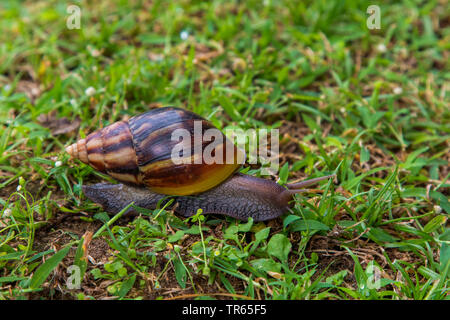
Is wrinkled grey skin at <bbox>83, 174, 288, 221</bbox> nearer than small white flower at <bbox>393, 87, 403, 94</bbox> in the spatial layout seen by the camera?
Yes

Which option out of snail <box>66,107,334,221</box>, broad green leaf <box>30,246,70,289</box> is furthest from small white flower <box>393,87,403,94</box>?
broad green leaf <box>30,246,70,289</box>

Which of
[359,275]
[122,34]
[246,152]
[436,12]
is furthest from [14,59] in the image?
[436,12]

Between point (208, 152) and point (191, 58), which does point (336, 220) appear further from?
point (191, 58)

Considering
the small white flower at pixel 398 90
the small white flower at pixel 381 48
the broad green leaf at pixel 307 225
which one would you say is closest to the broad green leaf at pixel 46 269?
the broad green leaf at pixel 307 225

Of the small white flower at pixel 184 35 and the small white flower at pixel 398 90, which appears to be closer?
the small white flower at pixel 398 90

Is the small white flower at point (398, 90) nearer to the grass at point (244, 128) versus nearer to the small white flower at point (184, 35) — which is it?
the grass at point (244, 128)

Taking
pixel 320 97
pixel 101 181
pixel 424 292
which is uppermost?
pixel 320 97

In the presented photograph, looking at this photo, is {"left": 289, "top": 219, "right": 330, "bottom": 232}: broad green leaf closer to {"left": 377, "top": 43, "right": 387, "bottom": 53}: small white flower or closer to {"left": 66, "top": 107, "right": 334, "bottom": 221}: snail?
{"left": 66, "top": 107, "right": 334, "bottom": 221}: snail
